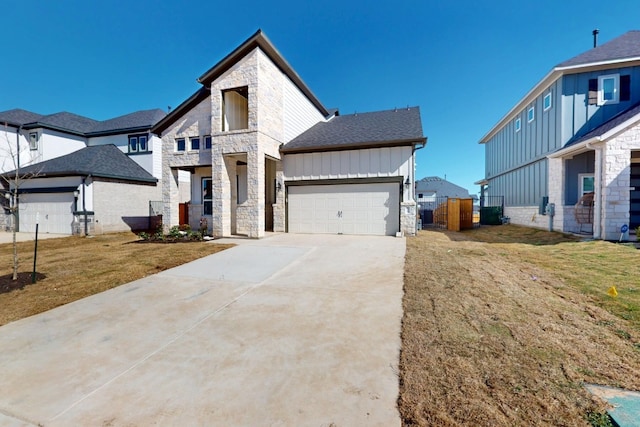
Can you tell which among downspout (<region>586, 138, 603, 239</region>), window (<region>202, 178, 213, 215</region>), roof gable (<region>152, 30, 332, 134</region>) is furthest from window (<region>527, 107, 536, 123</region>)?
window (<region>202, 178, 213, 215</region>)

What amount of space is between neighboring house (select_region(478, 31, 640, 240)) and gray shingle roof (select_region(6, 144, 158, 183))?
23.1 m

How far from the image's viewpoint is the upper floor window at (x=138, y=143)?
1981cm

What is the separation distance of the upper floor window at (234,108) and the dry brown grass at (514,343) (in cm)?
1056

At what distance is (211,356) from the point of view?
303 centimetres

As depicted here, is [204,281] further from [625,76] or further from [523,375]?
[625,76]

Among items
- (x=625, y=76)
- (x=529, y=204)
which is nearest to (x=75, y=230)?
(x=529, y=204)

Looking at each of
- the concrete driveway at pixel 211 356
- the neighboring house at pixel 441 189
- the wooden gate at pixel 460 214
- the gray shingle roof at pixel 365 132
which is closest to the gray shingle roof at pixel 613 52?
the gray shingle roof at pixel 365 132

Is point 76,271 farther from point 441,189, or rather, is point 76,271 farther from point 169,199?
point 441,189

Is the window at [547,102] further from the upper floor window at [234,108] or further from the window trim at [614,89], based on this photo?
the upper floor window at [234,108]

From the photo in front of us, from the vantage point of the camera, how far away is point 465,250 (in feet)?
27.4

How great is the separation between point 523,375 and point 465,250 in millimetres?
6458

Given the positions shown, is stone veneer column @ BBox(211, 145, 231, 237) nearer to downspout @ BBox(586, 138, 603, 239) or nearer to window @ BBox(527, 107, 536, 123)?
downspout @ BBox(586, 138, 603, 239)

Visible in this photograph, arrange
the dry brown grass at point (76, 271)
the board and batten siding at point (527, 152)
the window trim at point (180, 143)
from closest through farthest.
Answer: the dry brown grass at point (76, 271) < the window trim at point (180, 143) < the board and batten siding at point (527, 152)

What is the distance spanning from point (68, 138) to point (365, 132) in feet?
75.9
